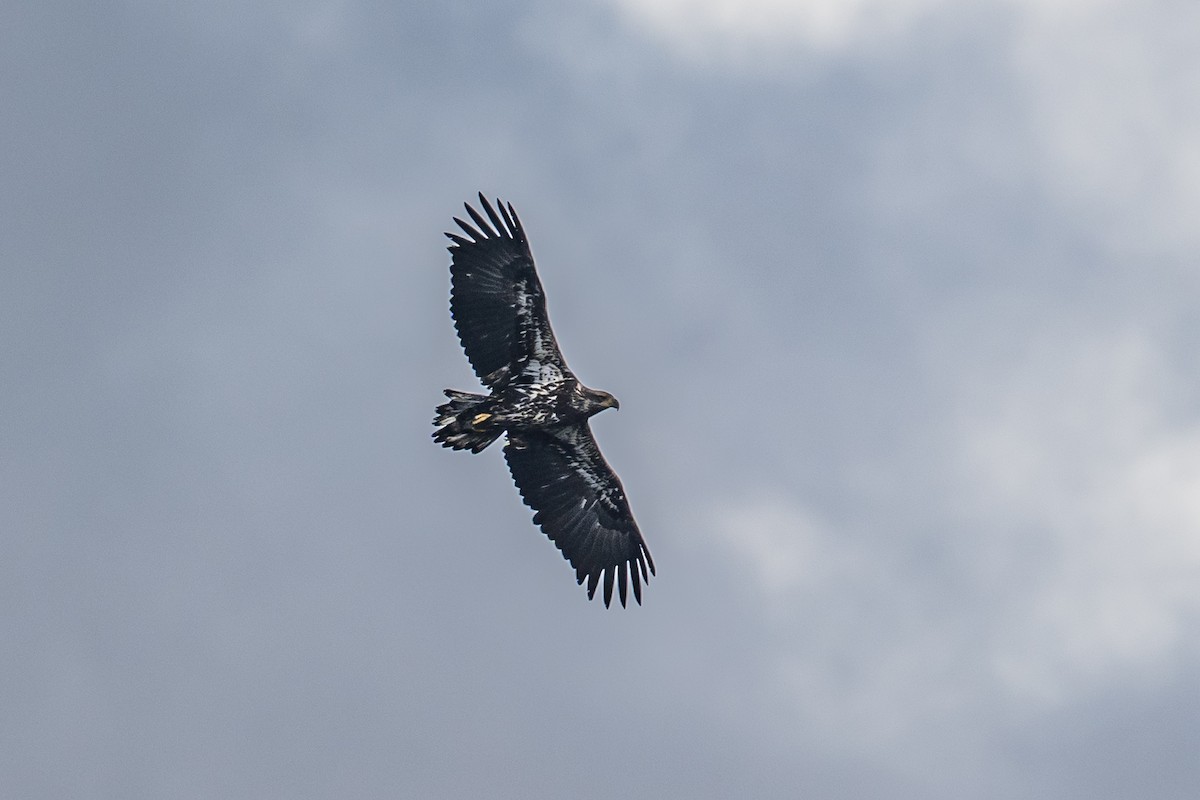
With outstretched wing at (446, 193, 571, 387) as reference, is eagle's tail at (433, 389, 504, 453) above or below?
below

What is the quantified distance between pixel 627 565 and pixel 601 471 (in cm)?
208

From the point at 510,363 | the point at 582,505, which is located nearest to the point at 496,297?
the point at 510,363

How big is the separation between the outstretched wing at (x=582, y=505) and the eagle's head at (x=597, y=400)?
2.55ft

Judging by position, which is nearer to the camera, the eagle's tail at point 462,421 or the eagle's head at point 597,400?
the eagle's tail at point 462,421

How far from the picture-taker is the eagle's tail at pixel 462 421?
106ft

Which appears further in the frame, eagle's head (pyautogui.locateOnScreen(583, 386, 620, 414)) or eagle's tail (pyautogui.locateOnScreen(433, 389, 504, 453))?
eagle's head (pyautogui.locateOnScreen(583, 386, 620, 414))

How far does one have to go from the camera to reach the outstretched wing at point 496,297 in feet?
108

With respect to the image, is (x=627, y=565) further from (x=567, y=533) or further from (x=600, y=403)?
(x=600, y=403)

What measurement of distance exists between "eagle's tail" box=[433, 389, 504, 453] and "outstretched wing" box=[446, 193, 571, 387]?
0.71 metres

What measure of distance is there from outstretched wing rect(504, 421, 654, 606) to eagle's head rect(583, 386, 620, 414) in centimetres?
78

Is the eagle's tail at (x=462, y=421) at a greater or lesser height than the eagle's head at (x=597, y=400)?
lesser

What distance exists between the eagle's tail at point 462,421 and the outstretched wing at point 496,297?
710 millimetres

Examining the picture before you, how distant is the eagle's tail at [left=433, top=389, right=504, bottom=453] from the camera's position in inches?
1275

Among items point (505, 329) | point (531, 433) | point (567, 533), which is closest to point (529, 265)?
point (505, 329)
